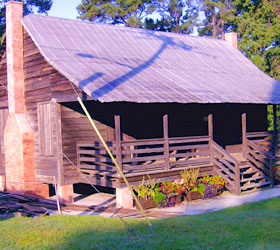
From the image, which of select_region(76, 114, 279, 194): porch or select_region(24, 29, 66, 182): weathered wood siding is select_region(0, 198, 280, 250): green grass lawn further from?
select_region(24, 29, 66, 182): weathered wood siding

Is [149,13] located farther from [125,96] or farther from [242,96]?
[125,96]

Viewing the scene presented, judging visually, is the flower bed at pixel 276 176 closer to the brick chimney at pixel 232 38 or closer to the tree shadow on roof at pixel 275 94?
the tree shadow on roof at pixel 275 94

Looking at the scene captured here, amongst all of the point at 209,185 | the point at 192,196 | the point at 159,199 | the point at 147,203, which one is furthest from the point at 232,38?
the point at 147,203

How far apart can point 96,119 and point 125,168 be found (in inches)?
92.1

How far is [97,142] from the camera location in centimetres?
1371

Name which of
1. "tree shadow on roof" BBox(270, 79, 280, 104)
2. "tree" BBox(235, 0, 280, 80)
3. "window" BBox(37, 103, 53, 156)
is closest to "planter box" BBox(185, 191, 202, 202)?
"window" BBox(37, 103, 53, 156)

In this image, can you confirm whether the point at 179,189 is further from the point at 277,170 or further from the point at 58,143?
the point at 277,170

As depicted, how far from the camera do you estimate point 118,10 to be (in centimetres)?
4109

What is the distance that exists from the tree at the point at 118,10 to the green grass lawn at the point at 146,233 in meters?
31.7

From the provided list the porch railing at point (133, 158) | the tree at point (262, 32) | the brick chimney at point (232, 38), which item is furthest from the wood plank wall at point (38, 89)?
the tree at point (262, 32)

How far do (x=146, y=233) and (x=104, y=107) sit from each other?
6.66 meters

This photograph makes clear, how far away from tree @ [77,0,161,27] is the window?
26.7 m

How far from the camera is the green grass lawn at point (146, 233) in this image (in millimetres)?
7996

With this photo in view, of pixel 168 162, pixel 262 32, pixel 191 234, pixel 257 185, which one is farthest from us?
pixel 262 32
